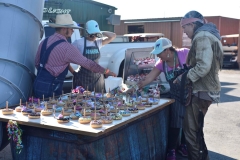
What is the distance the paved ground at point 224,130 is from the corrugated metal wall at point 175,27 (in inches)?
451

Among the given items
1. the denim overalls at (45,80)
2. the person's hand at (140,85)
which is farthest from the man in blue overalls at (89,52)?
the denim overalls at (45,80)

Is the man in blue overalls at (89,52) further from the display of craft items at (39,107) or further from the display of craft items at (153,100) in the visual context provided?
the display of craft items at (39,107)

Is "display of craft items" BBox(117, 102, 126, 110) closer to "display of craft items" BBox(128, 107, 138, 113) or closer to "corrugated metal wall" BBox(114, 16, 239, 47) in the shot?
"display of craft items" BBox(128, 107, 138, 113)

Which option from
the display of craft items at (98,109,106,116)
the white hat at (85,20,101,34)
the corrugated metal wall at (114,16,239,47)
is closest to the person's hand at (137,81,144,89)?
the white hat at (85,20,101,34)

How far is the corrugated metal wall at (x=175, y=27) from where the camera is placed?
22.0 meters

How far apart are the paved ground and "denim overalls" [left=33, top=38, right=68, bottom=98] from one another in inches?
53.9

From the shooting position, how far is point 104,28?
12.9 meters

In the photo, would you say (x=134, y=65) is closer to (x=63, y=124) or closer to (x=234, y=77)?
(x=63, y=124)

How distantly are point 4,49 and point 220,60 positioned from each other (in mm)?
2607

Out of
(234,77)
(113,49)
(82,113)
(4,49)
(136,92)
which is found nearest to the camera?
(82,113)

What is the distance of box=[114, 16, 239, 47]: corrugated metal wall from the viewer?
22.0 metres

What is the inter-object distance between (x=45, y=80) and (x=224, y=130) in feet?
13.0

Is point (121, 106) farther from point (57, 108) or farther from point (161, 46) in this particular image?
point (161, 46)

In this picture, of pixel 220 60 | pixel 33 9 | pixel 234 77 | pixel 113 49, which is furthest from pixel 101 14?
pixel 220 60
